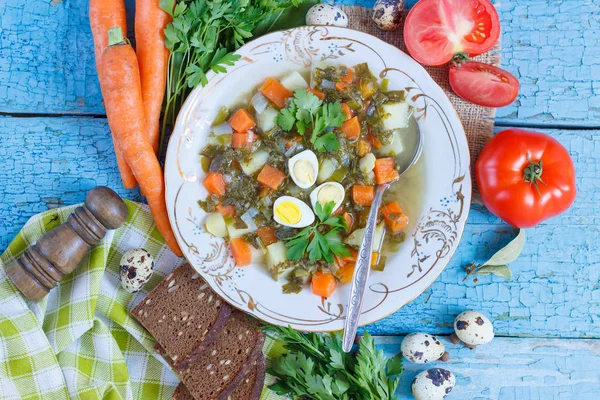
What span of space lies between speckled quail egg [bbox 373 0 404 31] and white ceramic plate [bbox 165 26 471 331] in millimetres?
164

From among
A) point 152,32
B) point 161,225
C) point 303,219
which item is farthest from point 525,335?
point 152,32

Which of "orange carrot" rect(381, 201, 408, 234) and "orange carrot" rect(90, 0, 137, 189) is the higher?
"orange carrot" rect(90, 0, 137, 189)

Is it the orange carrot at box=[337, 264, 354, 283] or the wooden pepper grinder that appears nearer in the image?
the wooden pepper grinder

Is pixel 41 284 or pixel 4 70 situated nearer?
pixel 41 284

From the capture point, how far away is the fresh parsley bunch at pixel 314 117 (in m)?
2.76

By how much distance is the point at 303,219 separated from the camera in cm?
287

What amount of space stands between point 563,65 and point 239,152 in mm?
1828

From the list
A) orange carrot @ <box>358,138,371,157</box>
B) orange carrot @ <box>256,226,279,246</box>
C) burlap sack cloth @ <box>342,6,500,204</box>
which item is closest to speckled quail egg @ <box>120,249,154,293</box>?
orange carrot @ <box>256,226,279,246</box>

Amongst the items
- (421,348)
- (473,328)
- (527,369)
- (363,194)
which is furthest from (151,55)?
(527,369)

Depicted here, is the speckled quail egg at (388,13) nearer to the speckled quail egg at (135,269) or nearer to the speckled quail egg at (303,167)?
the speckled quail egg at (303,167)

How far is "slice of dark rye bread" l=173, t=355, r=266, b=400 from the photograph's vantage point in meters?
2.86

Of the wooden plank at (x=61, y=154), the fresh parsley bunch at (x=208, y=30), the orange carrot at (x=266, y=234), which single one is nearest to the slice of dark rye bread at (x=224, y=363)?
the orange carrot at (x=266, y=234)

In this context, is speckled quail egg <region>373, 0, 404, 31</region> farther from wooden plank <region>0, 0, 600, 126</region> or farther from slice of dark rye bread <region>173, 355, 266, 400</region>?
slice of dark rye bread <region>173, 355, 266, 400</region>

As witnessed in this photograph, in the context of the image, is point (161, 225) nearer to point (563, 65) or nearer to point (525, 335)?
point (525, 335)
